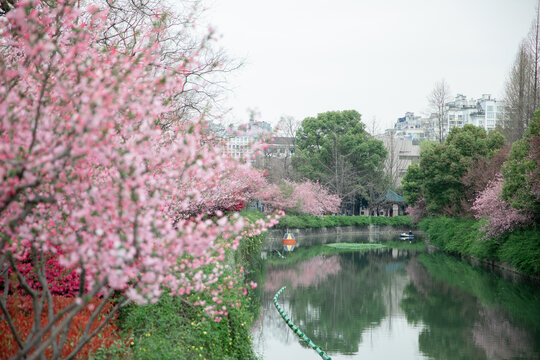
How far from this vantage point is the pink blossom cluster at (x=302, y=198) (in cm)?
4184

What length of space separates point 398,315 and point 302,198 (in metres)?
30.2

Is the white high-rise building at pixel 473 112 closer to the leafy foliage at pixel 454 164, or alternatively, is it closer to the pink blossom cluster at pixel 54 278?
the leafy foliage at pixel 454 164

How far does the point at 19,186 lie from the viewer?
282cm

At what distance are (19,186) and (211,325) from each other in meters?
5.26

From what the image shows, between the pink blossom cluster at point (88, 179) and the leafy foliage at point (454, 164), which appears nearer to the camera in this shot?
the pink blossom cluster at point (88, 179)

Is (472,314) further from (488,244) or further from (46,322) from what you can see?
(46,322)

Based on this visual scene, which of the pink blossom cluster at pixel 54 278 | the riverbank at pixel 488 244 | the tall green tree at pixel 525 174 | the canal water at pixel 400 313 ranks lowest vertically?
the canal water at pixel 400 313

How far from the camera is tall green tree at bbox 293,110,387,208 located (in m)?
52.2

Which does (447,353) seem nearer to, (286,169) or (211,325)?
(211,325)

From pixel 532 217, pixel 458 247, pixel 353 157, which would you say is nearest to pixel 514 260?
pixel 532 217

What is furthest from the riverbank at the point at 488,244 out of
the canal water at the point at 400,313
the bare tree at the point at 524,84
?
the bare tree at the point at 524,84

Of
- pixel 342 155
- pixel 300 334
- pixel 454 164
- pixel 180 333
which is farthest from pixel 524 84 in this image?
pixel 180 333

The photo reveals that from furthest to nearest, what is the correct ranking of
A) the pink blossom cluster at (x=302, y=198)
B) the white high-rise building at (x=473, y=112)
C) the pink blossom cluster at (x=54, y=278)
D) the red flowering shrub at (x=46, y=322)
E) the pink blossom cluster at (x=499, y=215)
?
the white high-rise building at (x=473, y=112) < the pink blossom cluster at (x=302, y=198) < the pink blossom cluster at (x=499, y=215) < the pink blossom cluster at (x=54, y=278) < the red flowering shrub at (x=46, y=322)

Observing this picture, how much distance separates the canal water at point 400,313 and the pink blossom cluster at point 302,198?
16.6 meters
